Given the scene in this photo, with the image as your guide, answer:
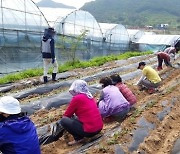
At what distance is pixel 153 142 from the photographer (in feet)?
19.0

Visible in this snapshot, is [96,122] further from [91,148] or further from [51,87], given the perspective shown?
[51,87]

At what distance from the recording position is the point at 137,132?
6.02 meters

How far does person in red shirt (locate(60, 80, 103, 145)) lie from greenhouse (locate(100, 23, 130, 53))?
19.0 m

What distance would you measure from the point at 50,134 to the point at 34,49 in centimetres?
1066

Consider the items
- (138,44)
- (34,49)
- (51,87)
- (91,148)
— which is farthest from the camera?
(138,44)

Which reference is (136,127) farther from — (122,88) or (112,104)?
(122,88)

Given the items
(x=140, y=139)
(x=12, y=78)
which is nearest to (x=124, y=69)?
(x=12, y=78)

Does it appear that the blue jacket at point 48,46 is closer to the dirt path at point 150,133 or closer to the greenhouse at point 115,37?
the dirt path at point 150,133

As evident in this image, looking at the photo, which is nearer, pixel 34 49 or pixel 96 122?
pixel 96 122

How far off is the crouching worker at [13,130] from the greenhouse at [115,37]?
20.8 m

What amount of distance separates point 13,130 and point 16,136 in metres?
0.08

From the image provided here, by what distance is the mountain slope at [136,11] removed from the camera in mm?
89438

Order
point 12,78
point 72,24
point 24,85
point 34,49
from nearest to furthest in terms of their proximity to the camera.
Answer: point 24,85
point 12,78
point 34,49
point 72,24

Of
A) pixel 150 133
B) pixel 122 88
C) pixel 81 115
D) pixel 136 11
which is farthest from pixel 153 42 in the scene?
pixel 136 11
